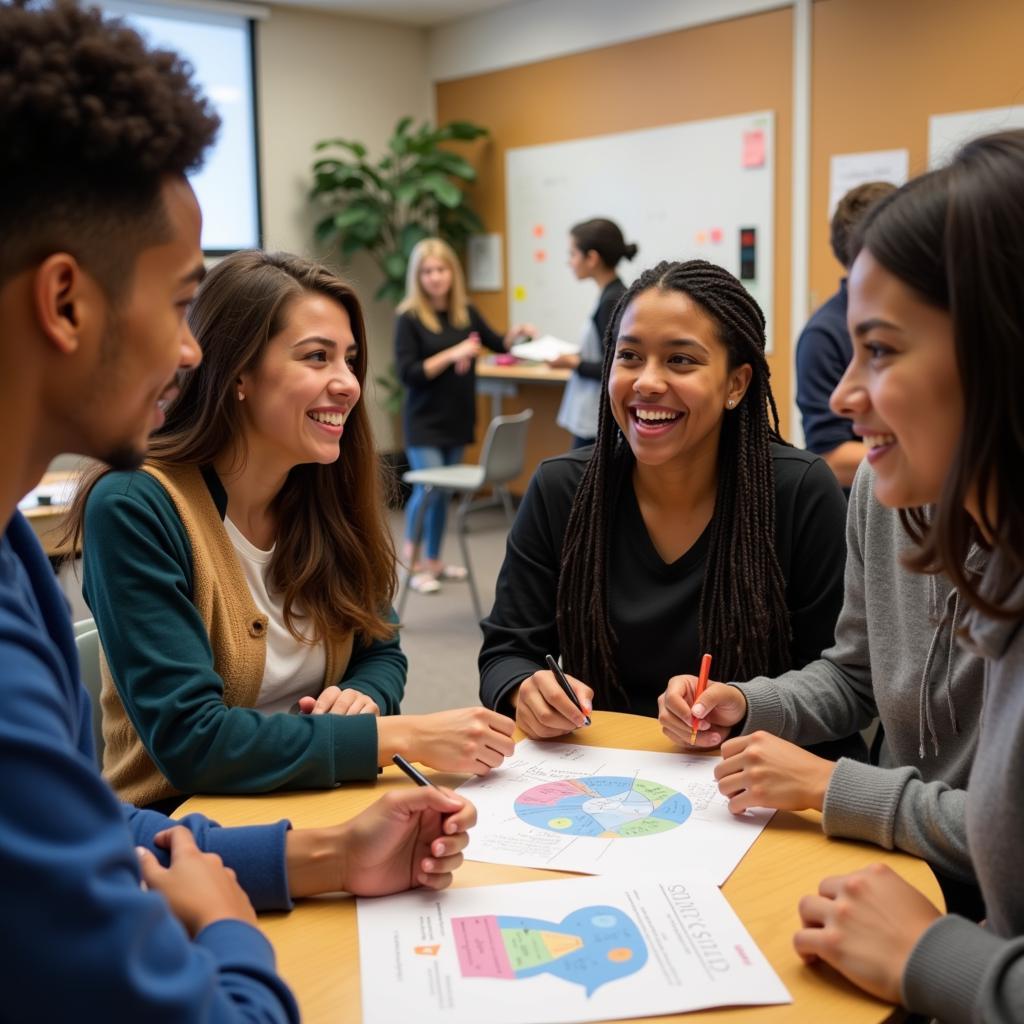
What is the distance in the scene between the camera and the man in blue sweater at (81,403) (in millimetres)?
696

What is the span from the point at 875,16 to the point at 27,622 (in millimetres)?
5581

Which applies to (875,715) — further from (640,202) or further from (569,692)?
(640,202)

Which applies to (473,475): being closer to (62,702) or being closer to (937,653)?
(937,653)

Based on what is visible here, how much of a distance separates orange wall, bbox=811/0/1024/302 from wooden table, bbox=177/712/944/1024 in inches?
180

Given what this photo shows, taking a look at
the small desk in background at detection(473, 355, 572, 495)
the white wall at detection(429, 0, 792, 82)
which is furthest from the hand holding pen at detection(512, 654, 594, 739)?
the white wall at detection(429, 0, 792, 82)

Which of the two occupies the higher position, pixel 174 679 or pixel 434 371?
pixel 434 371

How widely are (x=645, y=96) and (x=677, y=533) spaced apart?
5.27m

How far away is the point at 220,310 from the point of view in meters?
1.73

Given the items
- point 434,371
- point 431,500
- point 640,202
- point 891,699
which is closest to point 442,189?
point 640,202

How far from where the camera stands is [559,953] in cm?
100

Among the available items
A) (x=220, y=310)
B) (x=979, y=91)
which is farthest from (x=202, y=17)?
(x=220, y=310)

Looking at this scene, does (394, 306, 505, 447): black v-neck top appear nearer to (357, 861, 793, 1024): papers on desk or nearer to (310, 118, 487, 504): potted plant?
(310, 118, 487, 504): potted plant

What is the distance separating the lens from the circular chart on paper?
4.12 feet

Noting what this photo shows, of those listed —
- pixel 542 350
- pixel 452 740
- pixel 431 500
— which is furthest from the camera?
pixel 542 350
